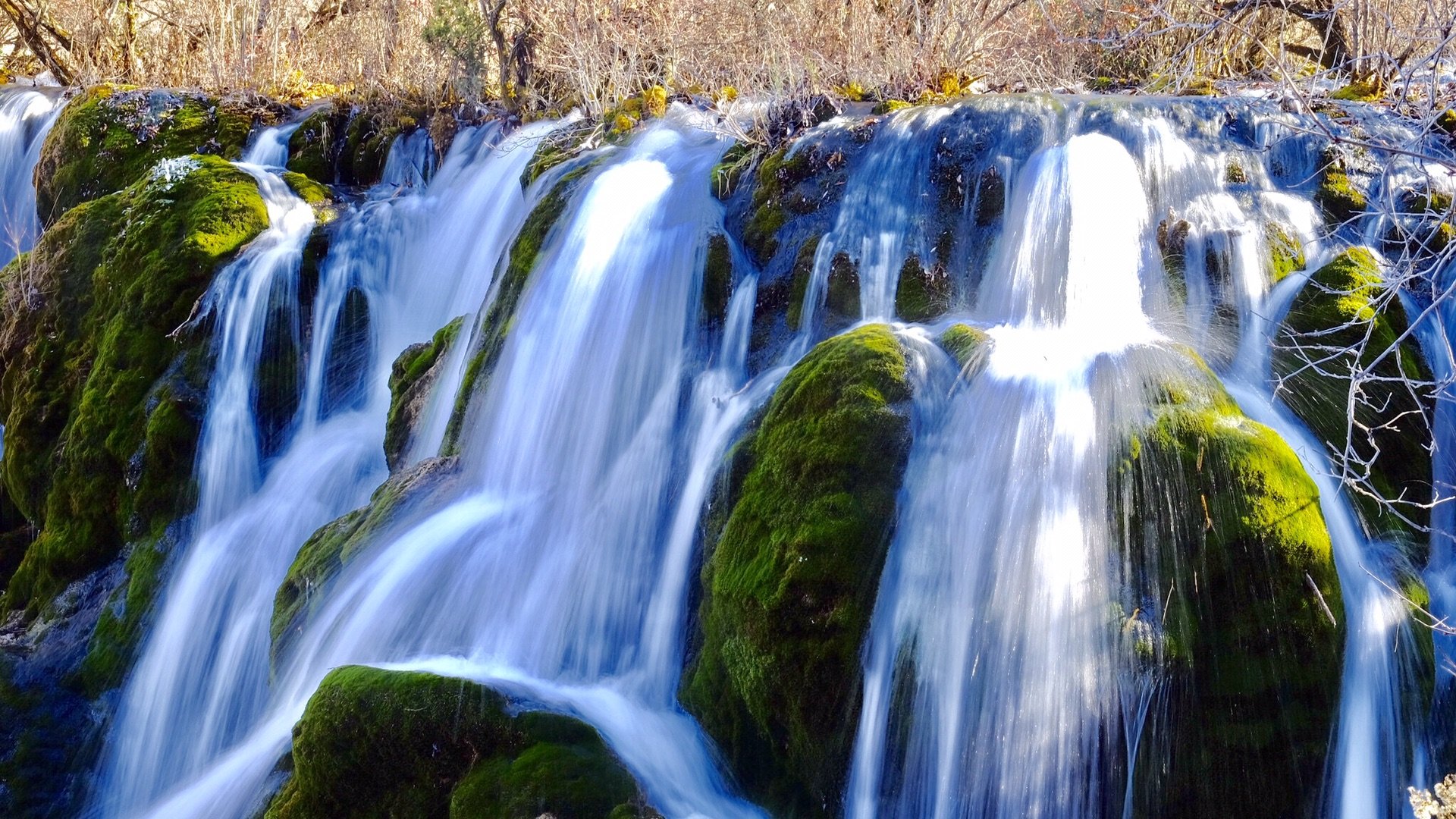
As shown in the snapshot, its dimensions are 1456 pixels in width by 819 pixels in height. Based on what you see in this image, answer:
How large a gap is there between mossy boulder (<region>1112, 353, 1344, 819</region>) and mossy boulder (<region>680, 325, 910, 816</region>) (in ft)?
3.03

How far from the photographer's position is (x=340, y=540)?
610 centimetres

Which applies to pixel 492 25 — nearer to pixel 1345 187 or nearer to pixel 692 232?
pixel 692 232

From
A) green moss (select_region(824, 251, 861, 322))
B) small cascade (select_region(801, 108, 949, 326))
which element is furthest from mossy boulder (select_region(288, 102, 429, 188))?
green moss (select_region(824, 251, 861, 322))

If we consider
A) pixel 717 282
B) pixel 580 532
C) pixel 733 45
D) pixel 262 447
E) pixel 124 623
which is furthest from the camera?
pixel 733 45

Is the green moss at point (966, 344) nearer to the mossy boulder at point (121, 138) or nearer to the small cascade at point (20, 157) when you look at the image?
the mossy boulder at point (121, 138)

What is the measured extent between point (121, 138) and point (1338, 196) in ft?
33.0

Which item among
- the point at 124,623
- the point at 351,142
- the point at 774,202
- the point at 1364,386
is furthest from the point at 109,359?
the point at 1364,386

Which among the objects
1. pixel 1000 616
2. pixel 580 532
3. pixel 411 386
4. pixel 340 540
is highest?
pixel 411 386

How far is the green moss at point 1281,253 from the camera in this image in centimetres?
561

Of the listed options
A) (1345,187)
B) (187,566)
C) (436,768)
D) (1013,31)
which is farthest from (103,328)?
(1345,187)

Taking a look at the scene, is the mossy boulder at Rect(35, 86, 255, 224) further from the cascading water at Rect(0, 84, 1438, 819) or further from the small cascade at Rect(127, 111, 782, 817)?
the small cascade at Rect(127, 111, 782, 817)

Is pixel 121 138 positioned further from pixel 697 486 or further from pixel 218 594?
pixel 697 486

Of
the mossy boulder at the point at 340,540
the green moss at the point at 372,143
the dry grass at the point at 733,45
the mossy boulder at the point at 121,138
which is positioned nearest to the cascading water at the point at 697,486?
the mossy boulder at the point at 340,540

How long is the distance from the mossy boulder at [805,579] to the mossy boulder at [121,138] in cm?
831
